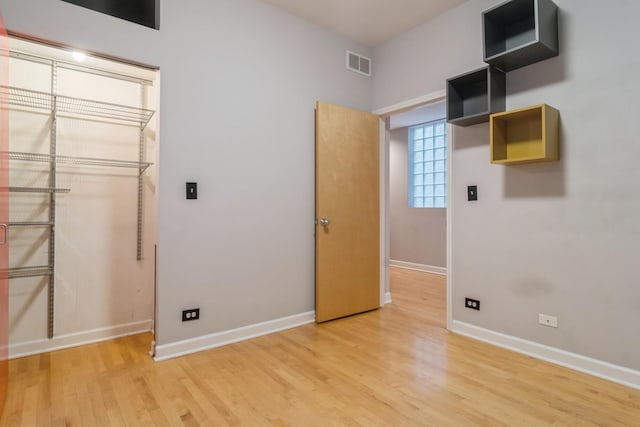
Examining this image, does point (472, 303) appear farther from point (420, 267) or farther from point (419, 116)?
point (419, 116)

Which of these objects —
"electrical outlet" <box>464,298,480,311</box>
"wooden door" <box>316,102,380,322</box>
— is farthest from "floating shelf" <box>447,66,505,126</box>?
"electrical outlet" <box>464,298,480,311</box>

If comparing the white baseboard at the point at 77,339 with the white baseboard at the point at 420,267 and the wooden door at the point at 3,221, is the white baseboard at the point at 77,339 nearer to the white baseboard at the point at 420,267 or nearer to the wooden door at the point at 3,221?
the wooden door at the point at 3,221

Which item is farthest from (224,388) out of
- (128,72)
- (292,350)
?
(128,72)

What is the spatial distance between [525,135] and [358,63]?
76.1 inches

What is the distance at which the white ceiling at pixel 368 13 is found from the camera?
9.80ft

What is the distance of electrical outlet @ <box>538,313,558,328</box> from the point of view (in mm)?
2406

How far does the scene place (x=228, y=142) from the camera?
9.12ft

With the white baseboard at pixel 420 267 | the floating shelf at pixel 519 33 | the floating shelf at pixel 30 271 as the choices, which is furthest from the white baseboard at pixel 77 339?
the white baseboard at pixel 420 267

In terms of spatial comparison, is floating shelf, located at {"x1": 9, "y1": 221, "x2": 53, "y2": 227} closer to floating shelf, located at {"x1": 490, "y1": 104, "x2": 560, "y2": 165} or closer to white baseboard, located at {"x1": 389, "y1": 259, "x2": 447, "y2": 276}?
floating shelf, located at {"x1": 490, "y1": 104, "x2": 560, "y2": 165}

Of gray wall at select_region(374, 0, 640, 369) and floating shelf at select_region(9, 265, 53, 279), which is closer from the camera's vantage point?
gray wall at select_region(374, 0, 640, 369)

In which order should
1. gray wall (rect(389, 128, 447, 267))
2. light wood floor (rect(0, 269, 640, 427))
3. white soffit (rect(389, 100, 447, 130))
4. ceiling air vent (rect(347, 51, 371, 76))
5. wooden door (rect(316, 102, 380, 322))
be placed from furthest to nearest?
1. gray wall (rect(389, 128, 447, 267))
2. white soffit (rect(389, 100, 447, 130))
3. ceiling air vent (rect(347, 51, 371, 76))
4. wooden door (rect(316, 102, 380, 322))
5. light wood floor (rect(0, 269, 640, 427))

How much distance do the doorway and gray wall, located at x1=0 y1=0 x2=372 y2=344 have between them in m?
0.27

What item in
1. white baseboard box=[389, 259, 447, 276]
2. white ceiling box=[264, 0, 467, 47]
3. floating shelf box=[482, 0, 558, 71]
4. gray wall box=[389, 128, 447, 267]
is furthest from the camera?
gray wall box=[389, 128, 447, 267]

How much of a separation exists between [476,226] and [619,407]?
1.45 m
